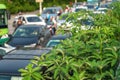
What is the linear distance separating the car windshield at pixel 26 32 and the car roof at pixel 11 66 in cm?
1187

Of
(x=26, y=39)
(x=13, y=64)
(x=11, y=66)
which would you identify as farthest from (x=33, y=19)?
(x=11, y=66)

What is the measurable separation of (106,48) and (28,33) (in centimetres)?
1462

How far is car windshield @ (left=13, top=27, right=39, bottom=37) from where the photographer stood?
62.3 ft

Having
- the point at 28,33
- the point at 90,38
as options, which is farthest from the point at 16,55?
the point at 28,33

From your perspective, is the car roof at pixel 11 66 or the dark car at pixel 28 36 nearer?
the car roof at pixel 11 66

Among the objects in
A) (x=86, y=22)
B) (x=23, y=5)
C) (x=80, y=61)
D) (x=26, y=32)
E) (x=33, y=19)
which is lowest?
(x=23, y=5)

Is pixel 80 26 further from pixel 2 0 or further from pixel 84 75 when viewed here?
pixel 2 0

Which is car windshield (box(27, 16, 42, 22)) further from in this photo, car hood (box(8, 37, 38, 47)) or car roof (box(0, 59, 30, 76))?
car roof (box(0, 59, 30, 76))

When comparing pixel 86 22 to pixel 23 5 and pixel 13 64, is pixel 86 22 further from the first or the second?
pixel 23 5

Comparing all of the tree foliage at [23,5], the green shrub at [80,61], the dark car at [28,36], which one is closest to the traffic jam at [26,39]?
the dark car at [28,36]

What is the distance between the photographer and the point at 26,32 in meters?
19.4

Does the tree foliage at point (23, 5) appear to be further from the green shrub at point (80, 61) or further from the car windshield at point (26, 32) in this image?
the green shrub at point (80, 61)

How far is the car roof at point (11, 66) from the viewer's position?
6.49 meters

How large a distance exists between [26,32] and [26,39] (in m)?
1.13
